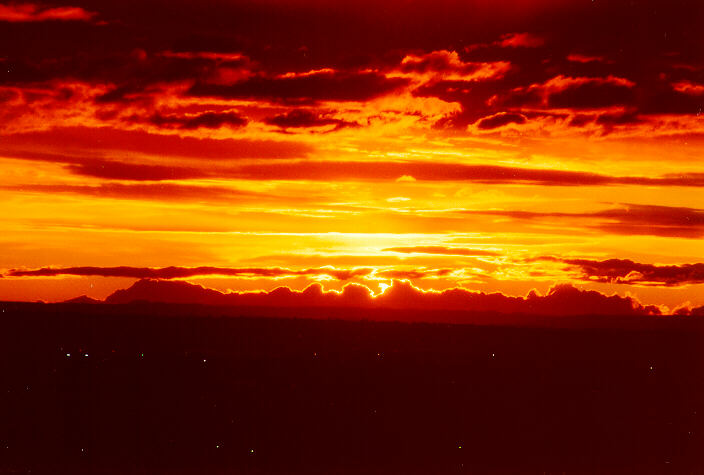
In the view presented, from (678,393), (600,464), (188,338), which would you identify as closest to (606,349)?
(188,338)

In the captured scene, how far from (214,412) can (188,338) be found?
325 ft

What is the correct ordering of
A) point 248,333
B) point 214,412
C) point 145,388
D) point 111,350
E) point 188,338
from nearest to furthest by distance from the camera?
1. point 214,412
2. point 145,388
3. point 111,350
4. point 188,338
5. point 248,333

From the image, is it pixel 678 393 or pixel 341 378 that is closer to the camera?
pixel 678 393

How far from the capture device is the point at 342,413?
62094mm

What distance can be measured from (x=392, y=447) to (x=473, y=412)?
13.4m

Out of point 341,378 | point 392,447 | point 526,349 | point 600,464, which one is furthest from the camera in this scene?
point 526,349

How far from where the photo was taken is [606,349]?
474ft

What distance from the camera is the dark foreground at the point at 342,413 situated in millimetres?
46219

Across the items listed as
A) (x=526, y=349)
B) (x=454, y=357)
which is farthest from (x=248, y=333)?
(x=454, y=357)

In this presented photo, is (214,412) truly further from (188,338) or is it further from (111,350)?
(188,338)

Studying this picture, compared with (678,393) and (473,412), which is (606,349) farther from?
(473,412)

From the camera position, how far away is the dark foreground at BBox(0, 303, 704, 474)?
4622cm

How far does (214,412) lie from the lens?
61.5m

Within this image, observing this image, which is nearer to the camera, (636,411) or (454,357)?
(636,411)
